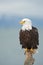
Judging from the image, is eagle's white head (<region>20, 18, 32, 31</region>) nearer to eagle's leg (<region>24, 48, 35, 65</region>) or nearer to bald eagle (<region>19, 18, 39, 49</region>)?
bald eagle (<region>19, 18, 39, 49</region>)

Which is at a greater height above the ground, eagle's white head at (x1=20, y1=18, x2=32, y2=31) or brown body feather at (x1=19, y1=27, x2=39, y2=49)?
eagle's white head at (x1=20, y1=18, x2=32, y2=31)

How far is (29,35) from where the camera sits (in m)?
6.32

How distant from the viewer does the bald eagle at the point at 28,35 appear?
6336 millimetres

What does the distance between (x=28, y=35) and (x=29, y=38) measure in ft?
0.13

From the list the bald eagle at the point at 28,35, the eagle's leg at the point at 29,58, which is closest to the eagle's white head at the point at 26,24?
the bald eagle at the point at 28,35

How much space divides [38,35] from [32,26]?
0.43 feet

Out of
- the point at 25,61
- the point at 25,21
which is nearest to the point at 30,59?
→ the point at 25,61

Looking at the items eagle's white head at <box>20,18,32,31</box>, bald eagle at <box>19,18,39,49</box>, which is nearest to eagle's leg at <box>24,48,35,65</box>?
bald eagle at <box>19,18,39,49</box>

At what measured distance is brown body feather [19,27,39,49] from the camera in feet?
20.8

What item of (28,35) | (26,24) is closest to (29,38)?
(28,35)

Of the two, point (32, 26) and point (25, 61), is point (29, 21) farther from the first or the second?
point (25, 61)

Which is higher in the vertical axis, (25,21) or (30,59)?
(25,21)

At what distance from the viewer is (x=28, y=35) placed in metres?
6.32

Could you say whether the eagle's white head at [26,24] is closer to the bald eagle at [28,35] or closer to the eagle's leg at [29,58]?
the bald eagle at [28,35]
